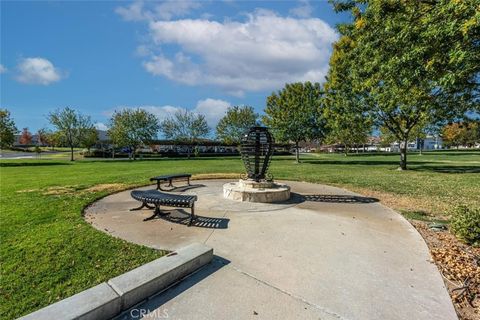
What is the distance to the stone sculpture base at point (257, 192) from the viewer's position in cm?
778

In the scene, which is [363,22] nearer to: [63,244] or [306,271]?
[306,271]

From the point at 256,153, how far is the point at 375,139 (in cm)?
11622

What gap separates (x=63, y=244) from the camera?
176 inches

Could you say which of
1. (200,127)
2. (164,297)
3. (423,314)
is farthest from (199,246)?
(200,127)

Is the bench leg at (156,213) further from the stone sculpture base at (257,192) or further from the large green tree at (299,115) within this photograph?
the large green tree at (299,115)

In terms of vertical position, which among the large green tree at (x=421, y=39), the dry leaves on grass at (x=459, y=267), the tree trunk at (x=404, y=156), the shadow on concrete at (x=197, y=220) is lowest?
the dry leaves on grass at (x=459, y=267)

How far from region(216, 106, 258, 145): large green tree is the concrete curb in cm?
4008

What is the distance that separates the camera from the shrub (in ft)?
15.5

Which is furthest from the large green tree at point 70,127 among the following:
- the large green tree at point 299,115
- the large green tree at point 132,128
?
the large green tree at point 299,115

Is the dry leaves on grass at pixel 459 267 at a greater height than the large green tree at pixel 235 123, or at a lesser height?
lesser

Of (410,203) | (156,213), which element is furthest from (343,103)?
(156,213)

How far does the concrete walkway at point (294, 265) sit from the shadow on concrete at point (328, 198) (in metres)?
1.25

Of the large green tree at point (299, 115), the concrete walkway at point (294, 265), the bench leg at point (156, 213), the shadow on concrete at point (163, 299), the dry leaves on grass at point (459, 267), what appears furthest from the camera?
the large green tree at point (299, 115)

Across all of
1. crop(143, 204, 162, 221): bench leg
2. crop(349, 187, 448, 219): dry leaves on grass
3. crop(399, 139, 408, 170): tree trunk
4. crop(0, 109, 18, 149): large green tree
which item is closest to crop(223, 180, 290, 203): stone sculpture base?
crop(143, 204, 162, 221): bench leg
